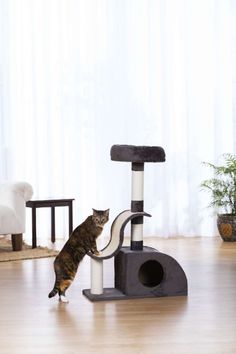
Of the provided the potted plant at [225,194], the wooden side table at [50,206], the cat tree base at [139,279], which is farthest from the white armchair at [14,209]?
the potted plant at [225,194]

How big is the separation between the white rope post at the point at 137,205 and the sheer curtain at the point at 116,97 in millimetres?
2395

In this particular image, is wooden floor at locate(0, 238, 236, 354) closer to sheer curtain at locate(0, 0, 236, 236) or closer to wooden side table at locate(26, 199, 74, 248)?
wooden side table at locate(26, 199, 74, 248)

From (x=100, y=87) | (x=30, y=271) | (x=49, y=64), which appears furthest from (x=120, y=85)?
(x=30, y=271)

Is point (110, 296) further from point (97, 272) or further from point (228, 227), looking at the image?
point (228, 227)

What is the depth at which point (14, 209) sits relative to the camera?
5.79 m

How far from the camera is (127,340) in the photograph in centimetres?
339

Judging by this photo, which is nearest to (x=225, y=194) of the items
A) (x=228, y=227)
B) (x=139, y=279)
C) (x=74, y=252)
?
(x=228, y=227)

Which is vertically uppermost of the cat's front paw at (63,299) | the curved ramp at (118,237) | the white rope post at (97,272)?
the curved ramp at (118,237)

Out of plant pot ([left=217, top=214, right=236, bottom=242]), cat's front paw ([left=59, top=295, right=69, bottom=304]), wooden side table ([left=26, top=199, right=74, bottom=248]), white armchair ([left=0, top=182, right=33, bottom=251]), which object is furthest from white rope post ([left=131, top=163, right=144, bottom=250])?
plant pot ([left=217, top=214, right=236, bottom=242])

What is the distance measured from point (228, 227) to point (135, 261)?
2.39m

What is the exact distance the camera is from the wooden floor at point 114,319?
3.32m

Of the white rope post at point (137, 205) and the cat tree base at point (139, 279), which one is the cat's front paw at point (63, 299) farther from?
the white rope post at point (137, 205)

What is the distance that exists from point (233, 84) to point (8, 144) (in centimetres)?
205

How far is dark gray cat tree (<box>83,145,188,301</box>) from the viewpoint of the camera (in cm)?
421
